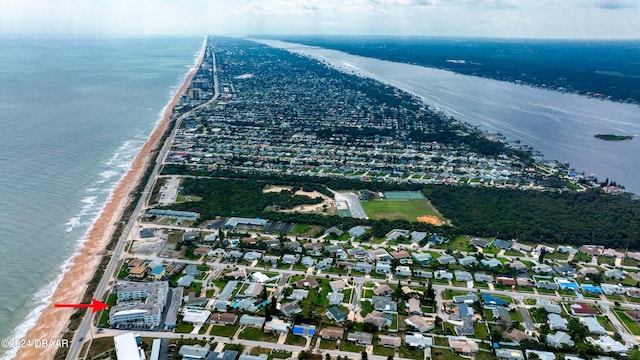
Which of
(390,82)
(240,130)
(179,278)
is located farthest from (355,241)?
(390,82)

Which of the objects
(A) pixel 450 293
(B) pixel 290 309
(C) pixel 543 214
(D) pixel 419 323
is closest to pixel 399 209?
(C) pixel 543 214

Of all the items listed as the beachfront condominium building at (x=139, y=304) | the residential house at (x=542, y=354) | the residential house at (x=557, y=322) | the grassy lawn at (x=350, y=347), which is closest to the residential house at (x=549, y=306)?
the residential house at (x=557, y=322)

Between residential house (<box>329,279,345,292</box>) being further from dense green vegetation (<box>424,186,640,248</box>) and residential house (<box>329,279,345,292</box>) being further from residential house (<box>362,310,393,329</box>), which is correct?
dense green vegetation (<box>424,186,640,248</box>)

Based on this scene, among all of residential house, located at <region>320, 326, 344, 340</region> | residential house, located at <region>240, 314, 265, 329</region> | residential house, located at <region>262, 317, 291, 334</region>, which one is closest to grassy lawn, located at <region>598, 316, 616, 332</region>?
residential house, located at <region>320, 326, 344, 340</region>

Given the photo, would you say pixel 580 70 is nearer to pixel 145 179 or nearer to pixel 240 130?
pixel 240 130

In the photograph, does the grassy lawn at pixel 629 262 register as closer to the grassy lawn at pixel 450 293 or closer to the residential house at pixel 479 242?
the residential house at pixel 479 242

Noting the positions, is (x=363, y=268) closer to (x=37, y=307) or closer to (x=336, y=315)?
(x=336, y=315)
